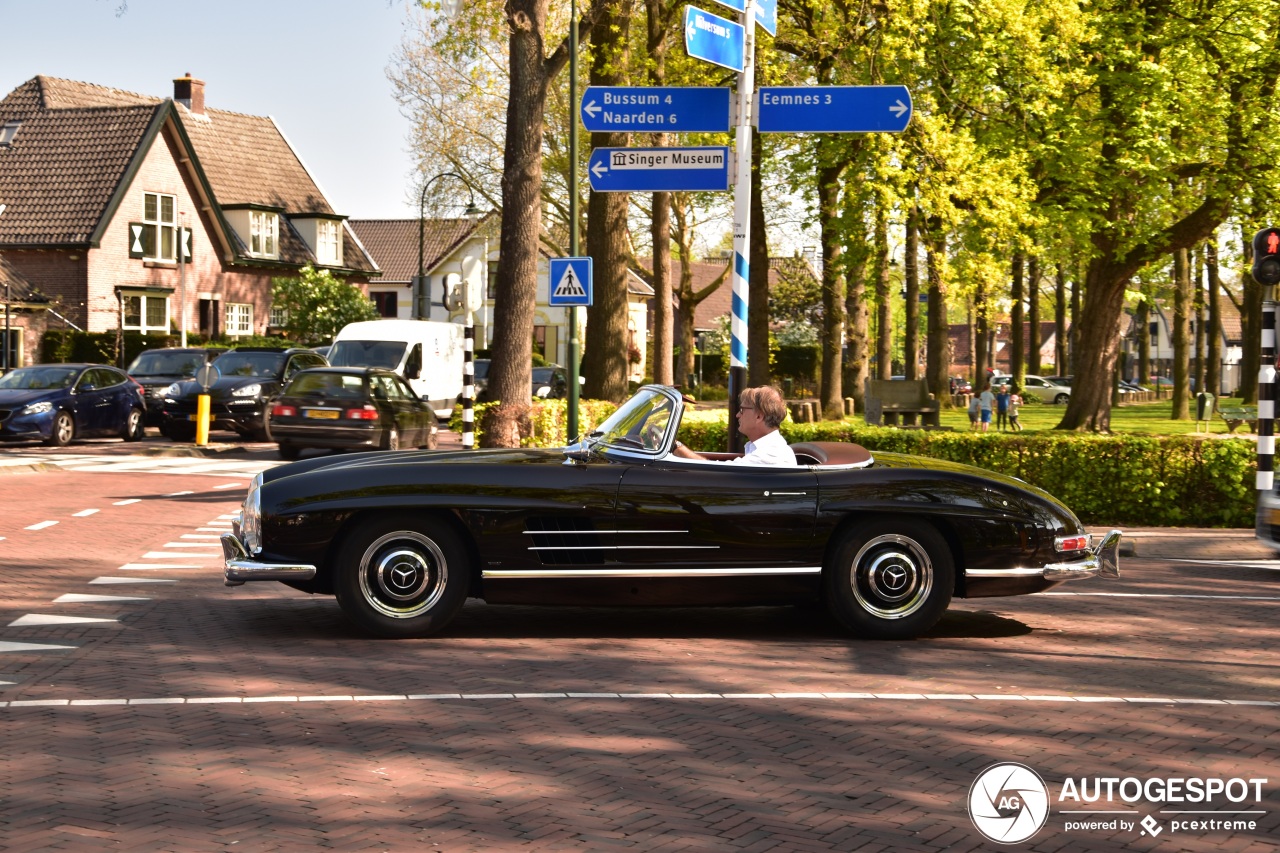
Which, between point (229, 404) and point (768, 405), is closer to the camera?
point (768, 405)

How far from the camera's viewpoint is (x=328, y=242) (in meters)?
55.1

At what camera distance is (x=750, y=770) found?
18.3 feet

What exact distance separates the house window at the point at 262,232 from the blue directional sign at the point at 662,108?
39.9m

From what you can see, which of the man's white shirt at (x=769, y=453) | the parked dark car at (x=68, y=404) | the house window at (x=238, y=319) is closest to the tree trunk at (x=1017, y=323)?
the house window at (x=238, y=319)

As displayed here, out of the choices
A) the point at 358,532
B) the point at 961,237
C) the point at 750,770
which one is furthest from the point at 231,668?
the point at 961,237

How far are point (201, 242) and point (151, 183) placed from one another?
3235 mm

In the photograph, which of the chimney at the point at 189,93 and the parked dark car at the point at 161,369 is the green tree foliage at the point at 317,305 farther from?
the parked dark car at the point at 161,369

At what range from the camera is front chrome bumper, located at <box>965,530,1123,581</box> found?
8.49 metres

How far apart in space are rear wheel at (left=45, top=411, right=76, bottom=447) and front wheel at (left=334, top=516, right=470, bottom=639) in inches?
749

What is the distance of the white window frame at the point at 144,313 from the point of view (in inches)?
1742

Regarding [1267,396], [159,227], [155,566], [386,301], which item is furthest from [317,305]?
[1267,396]

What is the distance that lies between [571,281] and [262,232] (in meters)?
36.8

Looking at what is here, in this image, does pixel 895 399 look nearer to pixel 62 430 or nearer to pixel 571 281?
pixel 571 281

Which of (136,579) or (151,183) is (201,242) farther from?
(136,579)
